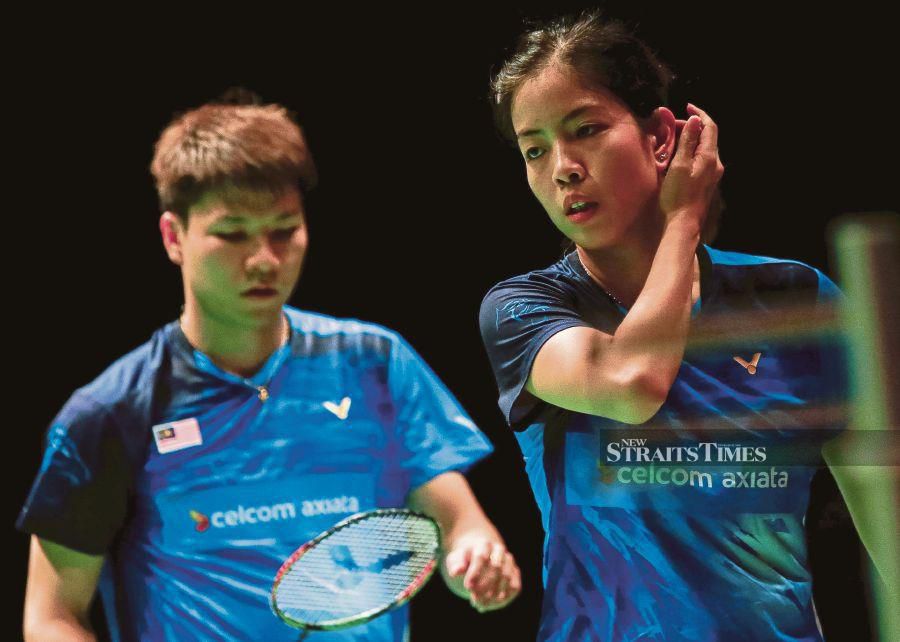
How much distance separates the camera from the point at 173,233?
9.21ft

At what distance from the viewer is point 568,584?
2.15 metres

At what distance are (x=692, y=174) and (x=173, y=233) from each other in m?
1.34

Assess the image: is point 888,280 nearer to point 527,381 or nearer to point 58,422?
point 527,381

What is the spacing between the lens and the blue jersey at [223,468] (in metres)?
2.67

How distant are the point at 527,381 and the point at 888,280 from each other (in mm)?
657

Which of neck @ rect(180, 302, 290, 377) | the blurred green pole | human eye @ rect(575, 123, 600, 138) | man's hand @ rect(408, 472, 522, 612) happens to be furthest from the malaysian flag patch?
the blurred green pole

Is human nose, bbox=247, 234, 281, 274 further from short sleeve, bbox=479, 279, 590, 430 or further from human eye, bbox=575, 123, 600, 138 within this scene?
human eye, bbox=575, 123, 600, 138

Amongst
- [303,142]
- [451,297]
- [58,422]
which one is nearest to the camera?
[58,422]

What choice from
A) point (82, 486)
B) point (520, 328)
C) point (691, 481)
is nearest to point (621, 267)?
point (520, 328)

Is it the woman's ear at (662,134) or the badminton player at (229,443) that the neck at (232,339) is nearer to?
the badminton player at (229,443)

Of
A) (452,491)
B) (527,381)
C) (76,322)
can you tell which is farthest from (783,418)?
(76,322)

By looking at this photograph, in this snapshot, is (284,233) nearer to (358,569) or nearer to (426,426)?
(426,426)

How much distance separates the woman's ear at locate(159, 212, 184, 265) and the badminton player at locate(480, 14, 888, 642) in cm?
93

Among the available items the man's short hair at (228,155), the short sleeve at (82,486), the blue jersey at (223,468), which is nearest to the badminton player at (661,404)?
the blue jersey at (223,468)
